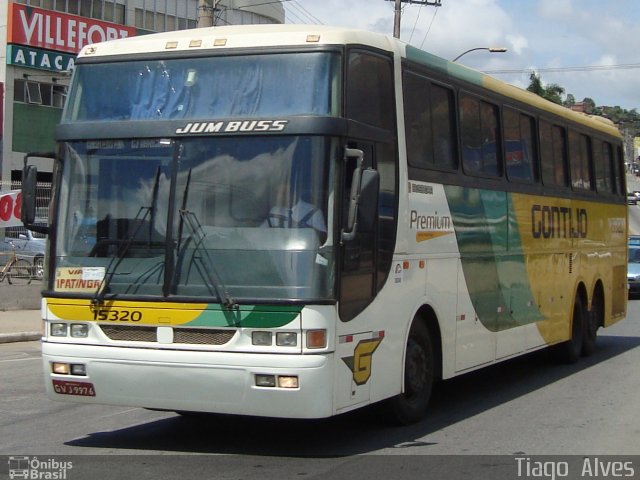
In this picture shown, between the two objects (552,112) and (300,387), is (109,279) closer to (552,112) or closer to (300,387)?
(300,387)

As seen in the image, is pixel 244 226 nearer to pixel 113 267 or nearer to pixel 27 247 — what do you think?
pixel 113 267

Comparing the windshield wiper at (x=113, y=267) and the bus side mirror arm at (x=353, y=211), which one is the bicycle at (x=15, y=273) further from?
the bus side mirror arm at (x=353, y=211)

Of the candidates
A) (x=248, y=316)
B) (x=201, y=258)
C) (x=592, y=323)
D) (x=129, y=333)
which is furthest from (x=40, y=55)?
(x=248, y=316)

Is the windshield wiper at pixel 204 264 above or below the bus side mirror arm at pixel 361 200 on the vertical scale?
below

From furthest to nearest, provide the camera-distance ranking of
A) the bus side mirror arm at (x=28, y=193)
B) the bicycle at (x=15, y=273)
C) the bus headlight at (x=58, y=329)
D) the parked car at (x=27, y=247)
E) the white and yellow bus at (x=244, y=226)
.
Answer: the parked car at (x=27, y=247) < the bicycle at (x=15, y=273) < the bus side mirror arm at (x=28, y=193) < the bus headlight at (x=58, y=329) < the white and yellow bus at (x=244, y=226)

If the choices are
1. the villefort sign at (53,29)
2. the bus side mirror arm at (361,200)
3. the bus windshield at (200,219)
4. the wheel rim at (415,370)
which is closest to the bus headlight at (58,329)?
Result: the bus windshield at (200,219)

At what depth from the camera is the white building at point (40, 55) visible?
42844 millimetres

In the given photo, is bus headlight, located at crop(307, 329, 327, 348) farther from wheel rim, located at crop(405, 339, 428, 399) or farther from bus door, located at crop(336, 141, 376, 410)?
wheel rim, located at crop(405, 339, 428, 399)

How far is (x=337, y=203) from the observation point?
7.68m

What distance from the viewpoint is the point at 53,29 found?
44.0m

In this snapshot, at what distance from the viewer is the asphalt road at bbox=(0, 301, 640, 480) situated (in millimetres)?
7824

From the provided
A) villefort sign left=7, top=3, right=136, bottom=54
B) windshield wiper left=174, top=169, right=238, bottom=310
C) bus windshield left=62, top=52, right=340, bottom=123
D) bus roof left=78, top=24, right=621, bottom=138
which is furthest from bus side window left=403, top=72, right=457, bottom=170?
villefort sign left=7, top=3, right=136, bottom=54

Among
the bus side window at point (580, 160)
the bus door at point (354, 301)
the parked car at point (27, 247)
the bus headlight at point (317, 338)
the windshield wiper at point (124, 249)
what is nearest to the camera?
the bus headlight at point (317, 338)

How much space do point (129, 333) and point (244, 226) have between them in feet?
4.27
